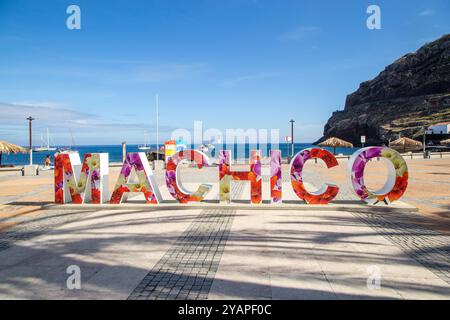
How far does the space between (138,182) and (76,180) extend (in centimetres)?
249

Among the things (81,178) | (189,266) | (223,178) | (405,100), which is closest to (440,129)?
(405,100)

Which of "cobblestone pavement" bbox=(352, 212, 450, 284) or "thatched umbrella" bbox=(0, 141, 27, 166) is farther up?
"thatched umbrella" bbox=(0, 141, 27, 166)

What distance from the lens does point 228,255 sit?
615 cm

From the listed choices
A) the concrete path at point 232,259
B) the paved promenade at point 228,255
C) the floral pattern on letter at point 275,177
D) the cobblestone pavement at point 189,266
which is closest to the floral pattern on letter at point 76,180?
the paved promenade at point 228,255

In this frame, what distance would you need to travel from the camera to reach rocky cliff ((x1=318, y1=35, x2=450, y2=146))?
9694 centimetres

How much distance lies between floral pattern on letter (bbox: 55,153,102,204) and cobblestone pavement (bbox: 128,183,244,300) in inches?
186

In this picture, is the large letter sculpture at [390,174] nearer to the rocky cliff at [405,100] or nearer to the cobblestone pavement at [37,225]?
the cobblestone pavement at [37,225]

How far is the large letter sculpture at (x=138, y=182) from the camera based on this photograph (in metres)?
10.8

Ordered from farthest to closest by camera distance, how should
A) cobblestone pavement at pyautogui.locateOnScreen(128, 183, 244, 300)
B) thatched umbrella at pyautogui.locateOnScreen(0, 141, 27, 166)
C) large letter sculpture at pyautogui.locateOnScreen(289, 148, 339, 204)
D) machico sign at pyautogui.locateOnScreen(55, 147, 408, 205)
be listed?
thatched umbrella at pyautogui.locateOnScreen(0, 141, 27, 166) < large letter sculpture at pyautogui.locateOnScreen(289, 148, 339, 204) < machico sign at pyautogui.locateOnScreen(55, 147, 408, 205) < cobblestone pavement at pyautogui.locateOnScreen(128, 183, 244, 300)

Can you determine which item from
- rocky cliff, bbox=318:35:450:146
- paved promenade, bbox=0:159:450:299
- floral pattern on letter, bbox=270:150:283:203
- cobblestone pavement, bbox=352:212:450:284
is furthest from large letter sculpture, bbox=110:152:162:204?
rocky cliff, bbox=318:35:450:146

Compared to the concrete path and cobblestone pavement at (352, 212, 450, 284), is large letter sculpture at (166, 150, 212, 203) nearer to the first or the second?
the concrete path

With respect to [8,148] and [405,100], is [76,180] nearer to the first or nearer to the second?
[8,148]

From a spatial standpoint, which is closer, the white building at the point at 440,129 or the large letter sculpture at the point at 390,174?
the large letter sculpture at the point at 390,174
